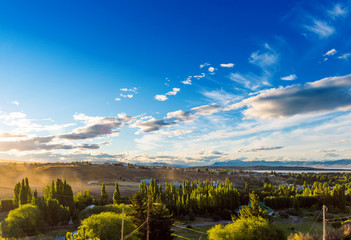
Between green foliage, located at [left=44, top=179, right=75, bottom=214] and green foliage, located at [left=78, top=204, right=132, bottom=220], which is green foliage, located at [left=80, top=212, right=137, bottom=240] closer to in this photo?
green foliage, located at [left=78, top=204, right=132, bottom=220]

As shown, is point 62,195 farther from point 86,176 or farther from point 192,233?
point 86,176

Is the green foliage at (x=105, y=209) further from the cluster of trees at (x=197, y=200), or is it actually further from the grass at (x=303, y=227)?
the grass at (x=303, y=227)

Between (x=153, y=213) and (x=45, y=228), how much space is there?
28035mm

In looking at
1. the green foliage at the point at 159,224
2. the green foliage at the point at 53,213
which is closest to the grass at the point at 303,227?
the green foliage at the point at 159,224

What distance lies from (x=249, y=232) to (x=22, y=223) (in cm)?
4045

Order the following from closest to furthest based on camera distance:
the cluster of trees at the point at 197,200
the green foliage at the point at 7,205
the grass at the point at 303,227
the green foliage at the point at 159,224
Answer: the green foliage at the point at 159,224 < the grass at the point at 303,227 < the green foliage at the point at 7,205 < the cluster of trees at the point at 197,200

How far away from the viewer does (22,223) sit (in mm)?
49719

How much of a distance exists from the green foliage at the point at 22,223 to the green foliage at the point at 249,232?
34.2 m

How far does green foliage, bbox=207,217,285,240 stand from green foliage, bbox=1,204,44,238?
1345 inches

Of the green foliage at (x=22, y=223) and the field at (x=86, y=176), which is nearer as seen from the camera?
the green foliage at (x=22, y=223)

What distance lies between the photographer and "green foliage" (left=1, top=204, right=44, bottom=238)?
47188 mm

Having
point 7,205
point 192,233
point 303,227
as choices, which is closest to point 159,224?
point 192,233

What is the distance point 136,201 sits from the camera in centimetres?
4591

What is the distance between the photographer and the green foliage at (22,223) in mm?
47188
